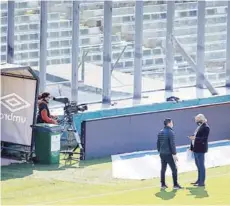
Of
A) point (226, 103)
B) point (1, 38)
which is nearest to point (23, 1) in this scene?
point (1, 38)

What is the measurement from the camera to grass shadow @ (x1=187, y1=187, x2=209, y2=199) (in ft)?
59.9

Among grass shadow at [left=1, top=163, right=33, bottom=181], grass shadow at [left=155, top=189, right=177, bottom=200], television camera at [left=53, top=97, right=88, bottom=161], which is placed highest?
television camera at [left=53, top=97, right=88, bottom=161]

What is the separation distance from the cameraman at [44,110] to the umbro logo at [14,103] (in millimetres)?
495

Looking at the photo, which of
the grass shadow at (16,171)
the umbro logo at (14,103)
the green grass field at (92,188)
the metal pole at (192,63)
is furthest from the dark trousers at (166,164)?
the metal pole at (192,63)

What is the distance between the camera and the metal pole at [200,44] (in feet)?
81.4

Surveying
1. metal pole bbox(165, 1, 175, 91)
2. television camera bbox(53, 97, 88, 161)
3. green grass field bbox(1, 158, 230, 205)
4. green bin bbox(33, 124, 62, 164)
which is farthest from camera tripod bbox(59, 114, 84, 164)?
metal pole bbox(165, 1, 175, 91)

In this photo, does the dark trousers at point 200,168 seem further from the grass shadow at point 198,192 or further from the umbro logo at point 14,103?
the umbro logo at point 14,103

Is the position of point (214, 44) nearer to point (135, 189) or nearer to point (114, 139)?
point (114, 139)

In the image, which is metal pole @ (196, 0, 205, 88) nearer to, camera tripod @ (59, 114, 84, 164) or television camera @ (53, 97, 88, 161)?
television camera @ (53, 97, 88, 161)

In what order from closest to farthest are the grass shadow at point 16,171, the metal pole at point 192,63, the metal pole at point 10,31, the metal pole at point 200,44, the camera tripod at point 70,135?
the grass shadow at point 16,171 → the camera tripod at point 70,135 → the metal pole at point 10,31 → the metal pole at point 192,63 → the metal pole at point 200,44

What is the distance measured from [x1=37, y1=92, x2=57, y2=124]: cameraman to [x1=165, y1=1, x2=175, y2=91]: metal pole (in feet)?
13.5

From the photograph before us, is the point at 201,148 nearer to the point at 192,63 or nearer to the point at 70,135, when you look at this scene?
the point at 70,135

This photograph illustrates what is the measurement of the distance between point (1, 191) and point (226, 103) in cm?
594

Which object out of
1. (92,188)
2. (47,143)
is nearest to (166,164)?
(92,188)
